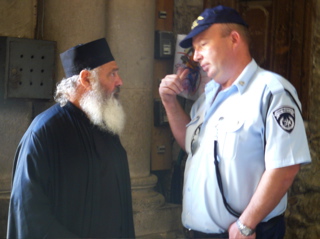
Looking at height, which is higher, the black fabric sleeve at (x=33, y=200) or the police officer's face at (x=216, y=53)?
the police officer's face at (x=216, y=53)

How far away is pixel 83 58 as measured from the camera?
274cm

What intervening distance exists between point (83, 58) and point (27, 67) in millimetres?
415

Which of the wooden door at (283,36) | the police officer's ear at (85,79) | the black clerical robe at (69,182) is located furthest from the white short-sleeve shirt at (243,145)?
the wooden door at (283,36)

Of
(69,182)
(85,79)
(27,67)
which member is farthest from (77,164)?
(27,67)

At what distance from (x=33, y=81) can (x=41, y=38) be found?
265 mm

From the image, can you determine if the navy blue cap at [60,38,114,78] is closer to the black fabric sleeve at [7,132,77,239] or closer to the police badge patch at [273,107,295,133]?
the black fabric sleeve at [7,132,77,239]

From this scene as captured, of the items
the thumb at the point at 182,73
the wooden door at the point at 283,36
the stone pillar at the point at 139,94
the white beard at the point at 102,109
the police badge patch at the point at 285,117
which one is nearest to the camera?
the police badge patch at the point at 285,117

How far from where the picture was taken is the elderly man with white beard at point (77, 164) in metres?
2.36

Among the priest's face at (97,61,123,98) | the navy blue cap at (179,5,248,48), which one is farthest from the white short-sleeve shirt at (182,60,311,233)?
the priest's face at (97,61,123,98)

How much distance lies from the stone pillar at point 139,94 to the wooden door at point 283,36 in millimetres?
635

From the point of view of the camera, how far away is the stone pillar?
130 inches

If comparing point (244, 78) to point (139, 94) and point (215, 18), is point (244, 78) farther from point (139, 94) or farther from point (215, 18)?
point (139, 94)

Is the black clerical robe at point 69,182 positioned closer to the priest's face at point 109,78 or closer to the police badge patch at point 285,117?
the priest's face at point 109,78

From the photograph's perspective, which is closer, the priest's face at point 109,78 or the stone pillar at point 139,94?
the priest's face at point 109,78
